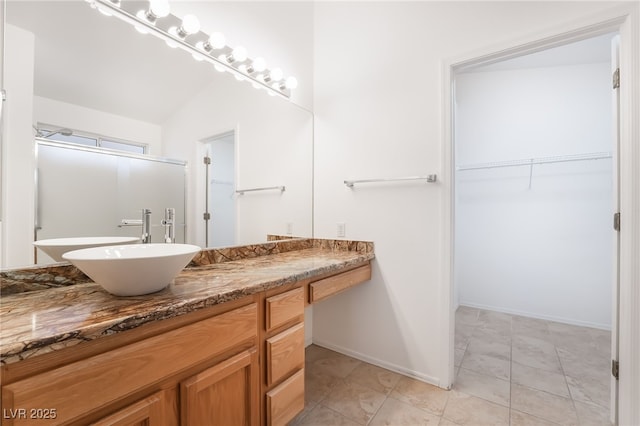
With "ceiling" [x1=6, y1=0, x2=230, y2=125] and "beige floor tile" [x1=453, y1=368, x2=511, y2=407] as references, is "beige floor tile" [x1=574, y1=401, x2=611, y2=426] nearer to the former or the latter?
"beige floor tile" [x1=453, y1=368, x2=511, y2=407]

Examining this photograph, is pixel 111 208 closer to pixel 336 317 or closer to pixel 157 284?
pixel 157 284

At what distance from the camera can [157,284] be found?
0.95 m

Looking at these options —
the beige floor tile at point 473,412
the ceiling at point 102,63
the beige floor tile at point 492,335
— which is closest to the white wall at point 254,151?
the ceiling at point 102,63

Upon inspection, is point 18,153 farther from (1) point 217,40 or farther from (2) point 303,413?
(2) point 303,413

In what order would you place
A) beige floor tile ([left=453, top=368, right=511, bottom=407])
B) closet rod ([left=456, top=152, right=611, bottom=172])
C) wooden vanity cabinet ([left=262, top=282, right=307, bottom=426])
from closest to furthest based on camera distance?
1. wooden vanity cabinet ([left=262, top=282, right=307, bottom=426])
2. beige floor tile ([left=453, top=368, right=511, bottom=407])
3. closet rod ([left=456, top=152, right=611, bottom=172])

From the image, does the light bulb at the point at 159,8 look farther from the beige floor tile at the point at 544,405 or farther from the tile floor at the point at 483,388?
the beige floor tile at the point at 544,405

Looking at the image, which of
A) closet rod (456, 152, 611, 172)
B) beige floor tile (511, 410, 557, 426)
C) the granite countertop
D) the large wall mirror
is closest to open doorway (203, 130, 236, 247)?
the large wall mirror

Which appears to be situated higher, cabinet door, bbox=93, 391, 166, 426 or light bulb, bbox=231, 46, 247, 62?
light bulb, bbox=231, 46, 247, 62

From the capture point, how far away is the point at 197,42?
154cm

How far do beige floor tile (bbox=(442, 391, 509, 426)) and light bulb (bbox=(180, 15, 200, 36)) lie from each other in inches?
94.2

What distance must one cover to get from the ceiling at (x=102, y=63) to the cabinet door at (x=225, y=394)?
118cm

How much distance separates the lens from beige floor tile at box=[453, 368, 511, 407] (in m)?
1.66

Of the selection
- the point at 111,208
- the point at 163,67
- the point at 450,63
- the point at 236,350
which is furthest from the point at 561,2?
the point at 111,208

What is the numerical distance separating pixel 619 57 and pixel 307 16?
200cm
